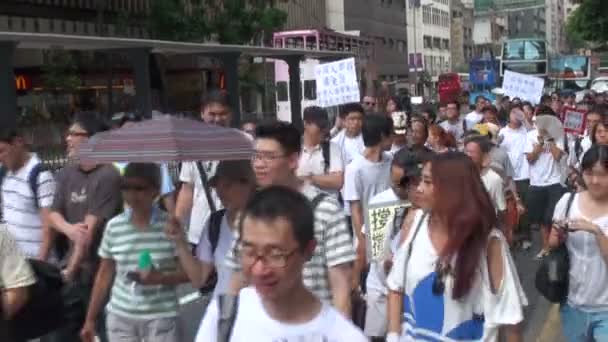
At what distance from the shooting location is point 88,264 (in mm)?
Result: 6082

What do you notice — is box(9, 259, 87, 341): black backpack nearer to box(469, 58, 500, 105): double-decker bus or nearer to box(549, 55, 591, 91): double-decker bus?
box(469, 58, 500, 105): double-decker bus

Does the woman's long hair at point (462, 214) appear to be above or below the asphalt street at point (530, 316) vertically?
above

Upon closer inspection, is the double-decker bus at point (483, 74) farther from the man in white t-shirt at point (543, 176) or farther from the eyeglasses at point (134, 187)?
the eyeglasses at point (134, 187)

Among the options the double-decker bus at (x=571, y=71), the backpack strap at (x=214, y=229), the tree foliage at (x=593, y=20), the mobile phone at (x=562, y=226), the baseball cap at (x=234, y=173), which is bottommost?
the double-decker bus at (x=571, y=71)

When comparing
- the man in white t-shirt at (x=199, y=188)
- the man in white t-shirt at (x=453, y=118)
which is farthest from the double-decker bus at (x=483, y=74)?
the man in white t-shirt at (x=199, y=188)

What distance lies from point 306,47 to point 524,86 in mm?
16403

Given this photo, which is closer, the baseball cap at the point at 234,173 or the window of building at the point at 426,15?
the baseball cap at the point at 234,173

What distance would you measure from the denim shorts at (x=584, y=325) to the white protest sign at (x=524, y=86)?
1317 centimetres

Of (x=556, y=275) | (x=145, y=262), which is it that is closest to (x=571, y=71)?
(x=556, y=275)

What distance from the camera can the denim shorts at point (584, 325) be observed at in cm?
499

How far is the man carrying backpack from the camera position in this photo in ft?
20.7

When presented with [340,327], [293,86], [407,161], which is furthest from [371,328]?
[293,86]

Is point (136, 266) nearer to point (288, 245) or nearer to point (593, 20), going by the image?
point (288, 245)

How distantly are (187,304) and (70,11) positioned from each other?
3187cm
